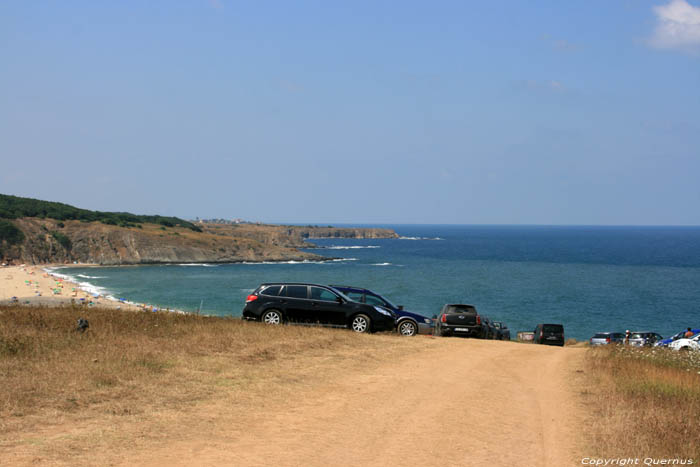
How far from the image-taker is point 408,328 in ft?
80.5

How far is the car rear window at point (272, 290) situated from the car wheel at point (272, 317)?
0.65 m

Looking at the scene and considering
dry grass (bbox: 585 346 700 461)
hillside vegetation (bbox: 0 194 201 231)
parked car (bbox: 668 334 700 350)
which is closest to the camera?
dry grass (bbox: 585 346 700 461)

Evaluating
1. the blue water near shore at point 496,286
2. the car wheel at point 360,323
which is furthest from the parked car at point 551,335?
the blue water near shore at point 496,286

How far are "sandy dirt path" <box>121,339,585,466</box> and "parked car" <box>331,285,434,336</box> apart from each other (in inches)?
357

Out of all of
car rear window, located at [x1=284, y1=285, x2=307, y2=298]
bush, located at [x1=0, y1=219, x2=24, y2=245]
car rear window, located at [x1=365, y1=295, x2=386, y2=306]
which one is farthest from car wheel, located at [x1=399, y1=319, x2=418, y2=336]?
bush, located at [x1=0, y1=219, x2=24, y2=245]

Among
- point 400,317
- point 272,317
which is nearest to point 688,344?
point 400,317

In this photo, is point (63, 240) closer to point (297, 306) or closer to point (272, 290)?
point (272, 290)

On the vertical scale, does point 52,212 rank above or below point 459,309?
above

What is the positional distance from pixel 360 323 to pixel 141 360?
10.0m

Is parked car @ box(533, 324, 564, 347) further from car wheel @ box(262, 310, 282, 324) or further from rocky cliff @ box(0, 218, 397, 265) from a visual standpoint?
rocky cliff @ box(0, 218, 397, 265)

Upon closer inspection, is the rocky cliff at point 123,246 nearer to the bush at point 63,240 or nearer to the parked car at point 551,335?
the bush at point 63,240

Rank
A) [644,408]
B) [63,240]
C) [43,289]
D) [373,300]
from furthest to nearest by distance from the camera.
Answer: [63,240], [43,289], [373,300], [644,408]

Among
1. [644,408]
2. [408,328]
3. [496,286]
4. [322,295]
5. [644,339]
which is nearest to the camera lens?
[644,408]

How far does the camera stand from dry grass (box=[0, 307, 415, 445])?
34.4 feet
